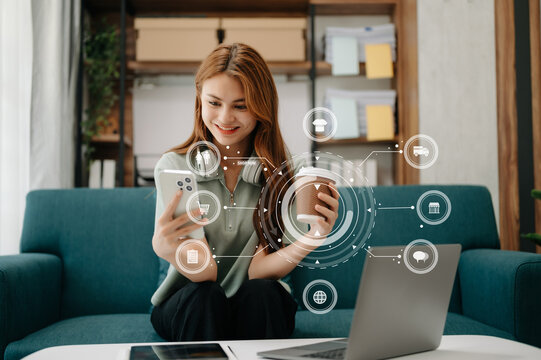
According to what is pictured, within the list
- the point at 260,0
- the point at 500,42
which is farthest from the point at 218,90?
the point at 260,0

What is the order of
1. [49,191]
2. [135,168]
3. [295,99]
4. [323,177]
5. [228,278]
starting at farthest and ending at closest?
[295,99]
[135,168]
[49,191]
[228,278]
[323,177]

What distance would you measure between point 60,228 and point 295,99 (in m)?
1.44

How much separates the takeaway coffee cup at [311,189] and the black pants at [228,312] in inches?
6.5

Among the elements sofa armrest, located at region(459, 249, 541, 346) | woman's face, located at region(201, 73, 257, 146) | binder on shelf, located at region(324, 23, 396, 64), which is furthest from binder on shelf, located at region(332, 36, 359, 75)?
woman's face, located at region(201, 73, 257, 146)

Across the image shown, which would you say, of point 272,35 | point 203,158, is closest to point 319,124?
point 203,158

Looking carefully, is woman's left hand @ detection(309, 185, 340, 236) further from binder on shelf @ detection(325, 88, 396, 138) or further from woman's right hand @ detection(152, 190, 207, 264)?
binder on shelf @ detection(325, 88, 396, 138)

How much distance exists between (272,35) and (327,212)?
1.60m

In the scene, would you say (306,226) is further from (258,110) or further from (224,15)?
(224,15)

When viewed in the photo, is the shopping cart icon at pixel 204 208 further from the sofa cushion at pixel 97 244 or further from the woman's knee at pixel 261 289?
the sofa cushion at pixel 97 244

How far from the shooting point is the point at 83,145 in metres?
2.33

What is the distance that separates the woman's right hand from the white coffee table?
208mm

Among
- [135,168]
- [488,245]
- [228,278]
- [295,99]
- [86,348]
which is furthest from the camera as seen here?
[295,99]

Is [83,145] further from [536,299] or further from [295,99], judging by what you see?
[536,299]

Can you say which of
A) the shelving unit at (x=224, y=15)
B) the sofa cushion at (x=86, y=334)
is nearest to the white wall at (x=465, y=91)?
the shelving unit at (x=224, y=15)
